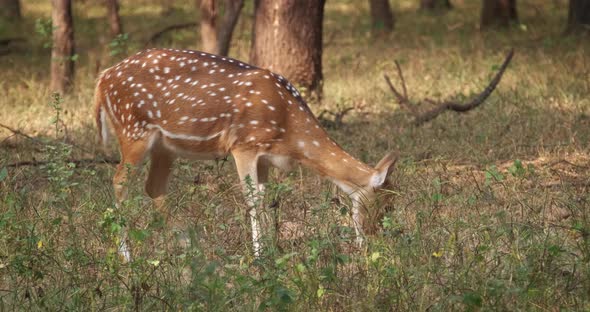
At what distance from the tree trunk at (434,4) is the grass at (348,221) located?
10970 mm

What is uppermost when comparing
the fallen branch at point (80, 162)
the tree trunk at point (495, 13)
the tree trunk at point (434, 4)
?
Answer: the fallen branch at point (80, 162)

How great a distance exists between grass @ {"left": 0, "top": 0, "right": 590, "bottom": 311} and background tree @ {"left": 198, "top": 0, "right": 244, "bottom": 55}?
5.04 ft

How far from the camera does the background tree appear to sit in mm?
13547

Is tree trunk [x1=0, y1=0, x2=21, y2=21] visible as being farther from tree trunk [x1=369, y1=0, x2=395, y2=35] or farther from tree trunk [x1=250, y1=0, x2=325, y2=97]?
tree trunk [x1=250, y1=0, x2=325, y2=97]

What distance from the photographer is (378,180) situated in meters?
6.87

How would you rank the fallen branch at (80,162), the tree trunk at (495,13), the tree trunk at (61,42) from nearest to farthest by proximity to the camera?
the fallen branch at (80,162) → the tree trunk at (61,42) → the tree trunk at (495,13)

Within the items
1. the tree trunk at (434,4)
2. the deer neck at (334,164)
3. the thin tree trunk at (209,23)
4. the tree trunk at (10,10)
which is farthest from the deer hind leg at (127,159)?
the tree trunk at (434,4)

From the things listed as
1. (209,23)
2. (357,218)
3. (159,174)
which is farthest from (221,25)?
(357,218)

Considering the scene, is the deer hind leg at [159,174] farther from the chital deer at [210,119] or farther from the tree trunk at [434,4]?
the tree trunk at [434,4]

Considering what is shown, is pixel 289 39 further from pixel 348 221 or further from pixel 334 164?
pixel 348 221

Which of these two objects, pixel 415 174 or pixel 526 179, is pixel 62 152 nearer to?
pixel 415 174

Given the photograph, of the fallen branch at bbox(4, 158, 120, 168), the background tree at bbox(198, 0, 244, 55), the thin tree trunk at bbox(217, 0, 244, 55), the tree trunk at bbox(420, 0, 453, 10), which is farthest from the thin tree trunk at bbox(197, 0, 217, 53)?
the tree trunk at bbox(420, 0, 453, 10)

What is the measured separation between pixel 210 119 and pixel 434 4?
17508 millimetres

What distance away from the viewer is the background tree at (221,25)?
1355 centimetres
